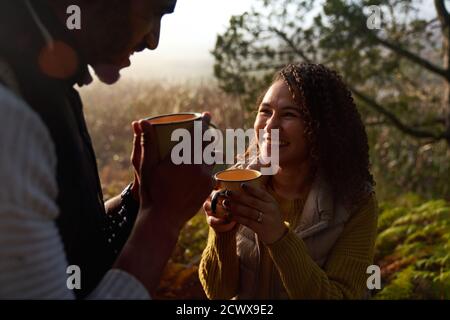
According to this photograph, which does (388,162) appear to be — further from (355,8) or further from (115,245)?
(115,245)

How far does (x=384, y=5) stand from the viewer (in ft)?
16.1

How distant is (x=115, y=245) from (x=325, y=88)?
4.07 ft

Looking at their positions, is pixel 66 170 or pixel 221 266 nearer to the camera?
pixel 66 170

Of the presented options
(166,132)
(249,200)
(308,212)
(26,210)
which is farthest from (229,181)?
(26,210)

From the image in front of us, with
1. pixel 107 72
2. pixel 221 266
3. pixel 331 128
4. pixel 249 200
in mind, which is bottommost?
pixel 221 266

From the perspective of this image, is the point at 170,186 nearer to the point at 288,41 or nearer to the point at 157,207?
the point at 157,207

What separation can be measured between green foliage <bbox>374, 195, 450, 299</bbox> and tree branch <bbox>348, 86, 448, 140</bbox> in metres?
0.92

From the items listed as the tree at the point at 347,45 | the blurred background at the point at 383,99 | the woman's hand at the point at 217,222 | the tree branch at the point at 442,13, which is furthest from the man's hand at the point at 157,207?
the tree branch at the point at 442,13

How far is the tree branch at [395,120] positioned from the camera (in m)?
5.32

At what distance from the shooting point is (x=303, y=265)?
181 centimetres

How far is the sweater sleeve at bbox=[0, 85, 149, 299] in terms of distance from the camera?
0.91 meters

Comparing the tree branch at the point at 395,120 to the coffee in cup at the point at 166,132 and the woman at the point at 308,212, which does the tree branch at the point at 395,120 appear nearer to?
the woman at the point at 308,212

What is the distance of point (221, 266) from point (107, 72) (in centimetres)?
104
